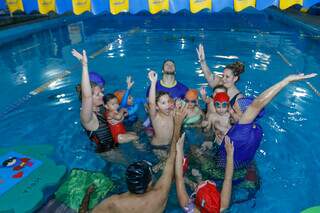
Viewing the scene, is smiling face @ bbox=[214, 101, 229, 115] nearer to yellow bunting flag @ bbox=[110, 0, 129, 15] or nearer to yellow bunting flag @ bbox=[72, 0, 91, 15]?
yellow bunting flag @ bbox=[110, 0, 129, 15]

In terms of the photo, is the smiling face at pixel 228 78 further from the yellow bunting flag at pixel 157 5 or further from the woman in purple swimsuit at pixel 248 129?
the yellow bunting flag at pixel 157 5

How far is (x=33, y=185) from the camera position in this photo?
4266 mm

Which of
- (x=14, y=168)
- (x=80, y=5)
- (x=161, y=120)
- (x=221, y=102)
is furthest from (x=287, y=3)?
(x=14, y=168)

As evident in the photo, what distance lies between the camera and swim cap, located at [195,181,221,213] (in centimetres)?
276

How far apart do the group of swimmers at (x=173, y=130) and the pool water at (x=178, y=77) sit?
472 millimetres

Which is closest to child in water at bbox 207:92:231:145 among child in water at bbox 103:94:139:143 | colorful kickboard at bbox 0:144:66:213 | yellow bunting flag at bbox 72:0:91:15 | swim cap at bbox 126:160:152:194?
child in water at bbox 103:94:139:143

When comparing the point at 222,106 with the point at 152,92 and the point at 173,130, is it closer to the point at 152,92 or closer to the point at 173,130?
the point at 173,130

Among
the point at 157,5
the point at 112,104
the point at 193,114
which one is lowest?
the point at 193,114

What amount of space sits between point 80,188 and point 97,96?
131cm

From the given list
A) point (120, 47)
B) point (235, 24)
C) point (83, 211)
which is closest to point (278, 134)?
point (83, 211)

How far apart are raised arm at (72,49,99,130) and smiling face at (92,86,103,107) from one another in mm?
250

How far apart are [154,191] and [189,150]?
6.67ft

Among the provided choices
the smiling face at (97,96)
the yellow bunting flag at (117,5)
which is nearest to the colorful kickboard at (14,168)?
the smiling face at (97,96)

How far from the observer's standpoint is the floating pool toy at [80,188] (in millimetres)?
3830
